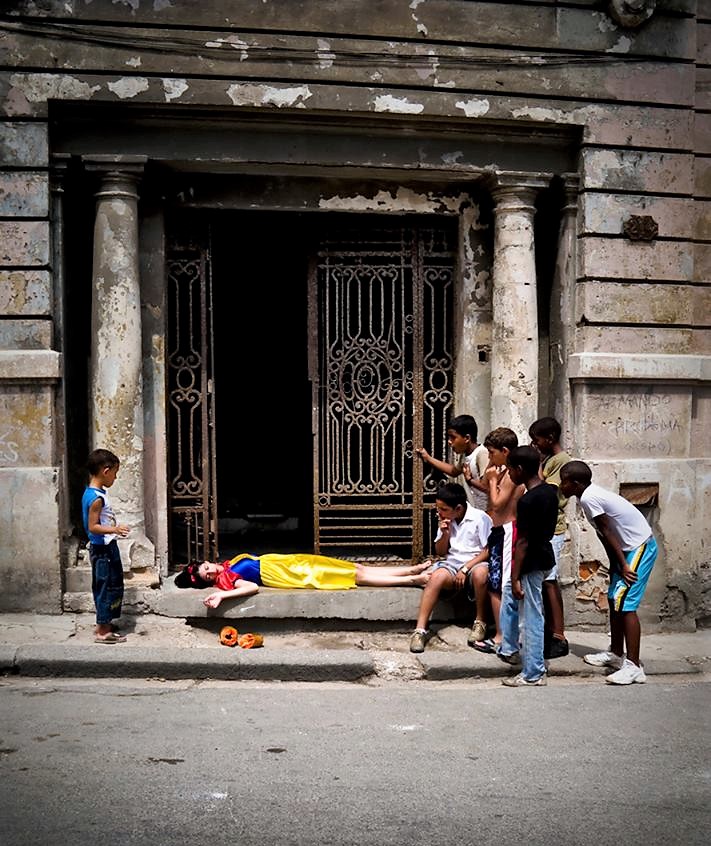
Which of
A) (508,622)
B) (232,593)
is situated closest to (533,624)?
(508,622)

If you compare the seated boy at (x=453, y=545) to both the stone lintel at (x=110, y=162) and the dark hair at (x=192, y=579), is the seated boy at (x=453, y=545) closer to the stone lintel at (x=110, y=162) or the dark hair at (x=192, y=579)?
the dark hair at (x=192, y=579)

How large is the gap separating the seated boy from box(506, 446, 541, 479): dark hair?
1.07 m

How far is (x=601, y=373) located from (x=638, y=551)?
5.95 ft

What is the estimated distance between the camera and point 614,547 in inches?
259

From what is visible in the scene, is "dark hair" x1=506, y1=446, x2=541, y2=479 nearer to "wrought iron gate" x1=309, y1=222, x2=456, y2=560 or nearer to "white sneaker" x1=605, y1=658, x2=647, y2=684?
"white sneaker" x1=605, y1=658, x2=647, y2=684

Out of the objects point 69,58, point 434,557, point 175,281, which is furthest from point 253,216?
point 434,557

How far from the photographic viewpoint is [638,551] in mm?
6582

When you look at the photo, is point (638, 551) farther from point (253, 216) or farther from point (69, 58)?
point (69, 58)

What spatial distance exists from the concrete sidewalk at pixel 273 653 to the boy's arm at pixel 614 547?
2.73 feet

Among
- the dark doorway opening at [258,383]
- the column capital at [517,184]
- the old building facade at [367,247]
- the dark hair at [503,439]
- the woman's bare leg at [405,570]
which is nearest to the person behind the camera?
the dark hair at [503,439]

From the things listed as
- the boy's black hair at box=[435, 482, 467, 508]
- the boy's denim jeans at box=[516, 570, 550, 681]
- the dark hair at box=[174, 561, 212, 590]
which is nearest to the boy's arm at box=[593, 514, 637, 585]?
the boy's denim jeans at box=[516, 570, 550, 681]

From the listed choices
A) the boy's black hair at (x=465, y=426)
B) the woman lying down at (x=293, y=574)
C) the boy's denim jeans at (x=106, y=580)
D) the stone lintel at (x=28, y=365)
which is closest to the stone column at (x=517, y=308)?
the boy's black hair at (x=465, y=426)

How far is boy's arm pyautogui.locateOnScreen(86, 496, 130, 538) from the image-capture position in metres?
6.72

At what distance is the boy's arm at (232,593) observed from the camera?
23.9 feet
